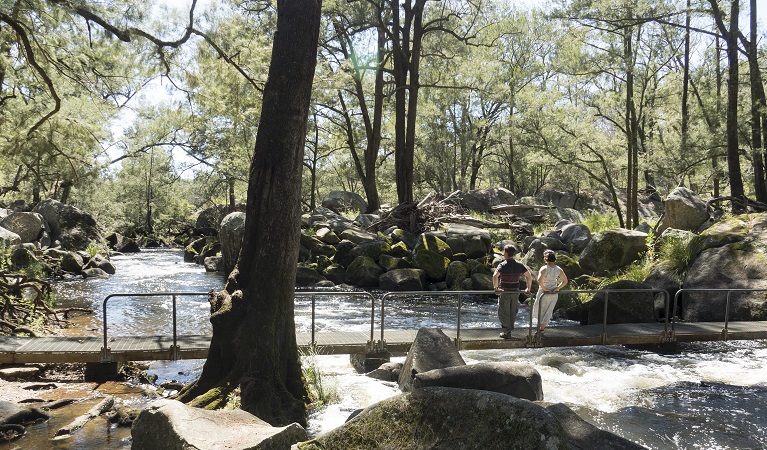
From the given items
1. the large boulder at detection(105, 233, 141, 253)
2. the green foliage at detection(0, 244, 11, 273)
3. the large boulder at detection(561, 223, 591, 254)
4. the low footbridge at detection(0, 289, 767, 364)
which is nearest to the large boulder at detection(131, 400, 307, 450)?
the low footbridge at detection(0, 289, 767, 364)

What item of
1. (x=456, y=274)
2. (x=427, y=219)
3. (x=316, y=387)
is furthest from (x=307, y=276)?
(x=316, y=387)

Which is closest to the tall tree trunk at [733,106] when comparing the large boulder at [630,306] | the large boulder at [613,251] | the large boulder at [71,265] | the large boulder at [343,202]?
the large boulder at [613,251]

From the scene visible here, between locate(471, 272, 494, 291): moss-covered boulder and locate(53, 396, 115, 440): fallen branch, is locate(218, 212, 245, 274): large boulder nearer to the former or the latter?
locate(471, 272, 494, 291): moss-covered boulder

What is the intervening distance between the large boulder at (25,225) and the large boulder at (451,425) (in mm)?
27440

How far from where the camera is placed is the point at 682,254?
15531 mm

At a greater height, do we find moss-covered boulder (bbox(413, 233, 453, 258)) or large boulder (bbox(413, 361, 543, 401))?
moss-covered boulder (bbox(413, 233, 453, 258))

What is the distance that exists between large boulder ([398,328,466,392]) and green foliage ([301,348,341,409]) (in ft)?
3.46

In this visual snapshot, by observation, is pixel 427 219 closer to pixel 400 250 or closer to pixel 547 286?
pixel 400 250

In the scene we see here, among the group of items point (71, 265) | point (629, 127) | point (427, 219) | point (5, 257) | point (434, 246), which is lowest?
point (71, 265)

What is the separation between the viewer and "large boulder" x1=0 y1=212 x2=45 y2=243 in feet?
89.2

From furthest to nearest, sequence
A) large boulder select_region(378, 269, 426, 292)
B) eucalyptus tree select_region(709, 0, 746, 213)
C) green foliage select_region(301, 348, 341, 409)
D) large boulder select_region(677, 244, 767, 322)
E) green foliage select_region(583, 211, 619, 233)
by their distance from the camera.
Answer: green foliage select_region(583, 211, 619, 233) < large boulder select_region(378, 269, 426, 292) < eucalyptus tree select_region(709, 0, 746, 213) < large boulder select_region(677, 244, 767, 322) < green foliage select_region(301, 348, 341, 409)

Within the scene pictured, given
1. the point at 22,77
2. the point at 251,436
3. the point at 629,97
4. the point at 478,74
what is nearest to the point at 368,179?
the point at 478,74

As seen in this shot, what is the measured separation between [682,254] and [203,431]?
13817mm

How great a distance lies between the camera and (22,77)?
628 inches
